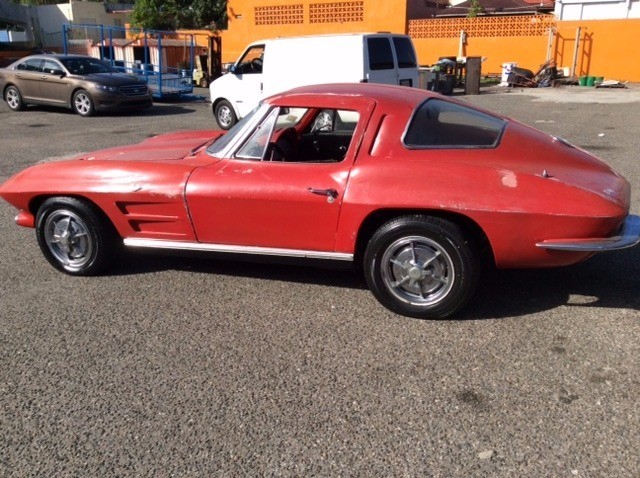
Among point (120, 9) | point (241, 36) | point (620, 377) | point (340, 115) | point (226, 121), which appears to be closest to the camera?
point (620, 377)

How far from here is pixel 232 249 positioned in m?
4.33

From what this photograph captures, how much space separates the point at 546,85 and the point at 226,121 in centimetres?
1533

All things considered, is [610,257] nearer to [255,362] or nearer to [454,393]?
[454,393]

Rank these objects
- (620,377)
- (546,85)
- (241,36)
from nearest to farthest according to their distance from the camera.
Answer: (620,377) < (546,85) < (241,36)

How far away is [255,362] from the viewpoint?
352cm

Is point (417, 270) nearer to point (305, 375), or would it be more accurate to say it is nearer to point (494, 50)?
point (305, 375)

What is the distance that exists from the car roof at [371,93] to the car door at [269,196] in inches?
4.5

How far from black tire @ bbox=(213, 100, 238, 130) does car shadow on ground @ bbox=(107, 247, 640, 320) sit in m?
8.37

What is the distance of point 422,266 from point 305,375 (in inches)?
41.7

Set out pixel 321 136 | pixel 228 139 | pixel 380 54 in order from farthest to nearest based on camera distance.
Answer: pixel 380 54 < pixel 321 136 < pixel 228 139

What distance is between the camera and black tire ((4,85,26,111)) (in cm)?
1647

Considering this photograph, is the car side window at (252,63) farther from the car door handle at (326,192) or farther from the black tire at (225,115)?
the car door handle at (326,192)

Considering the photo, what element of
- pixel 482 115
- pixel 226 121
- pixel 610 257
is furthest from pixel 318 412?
pixel 226 121

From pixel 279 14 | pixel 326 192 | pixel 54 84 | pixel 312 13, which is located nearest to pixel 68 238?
pixel 326 192
